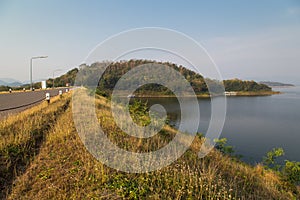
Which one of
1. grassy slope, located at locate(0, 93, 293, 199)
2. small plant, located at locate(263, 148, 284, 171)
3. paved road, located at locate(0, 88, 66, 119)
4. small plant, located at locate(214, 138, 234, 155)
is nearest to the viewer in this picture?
grassy slope, located at locate(0, 93, 293, 199)

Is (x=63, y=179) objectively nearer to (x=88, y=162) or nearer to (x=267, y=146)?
(x=88, y=162)

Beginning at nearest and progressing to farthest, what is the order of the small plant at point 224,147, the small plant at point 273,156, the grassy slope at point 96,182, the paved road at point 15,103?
the grassy slope at point 96,182, the small plant at point 273,156, the paved road at point 15,103, the small plant at point 224,147

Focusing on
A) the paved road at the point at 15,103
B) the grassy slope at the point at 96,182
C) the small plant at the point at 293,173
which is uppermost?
the paved road at the point at 15,103

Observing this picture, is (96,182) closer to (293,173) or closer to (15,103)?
(293,173)

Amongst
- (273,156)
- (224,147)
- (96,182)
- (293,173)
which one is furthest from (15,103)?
(293,173)

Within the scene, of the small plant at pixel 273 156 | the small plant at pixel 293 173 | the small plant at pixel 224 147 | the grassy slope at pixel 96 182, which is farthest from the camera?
the small plant at pixel 224 147

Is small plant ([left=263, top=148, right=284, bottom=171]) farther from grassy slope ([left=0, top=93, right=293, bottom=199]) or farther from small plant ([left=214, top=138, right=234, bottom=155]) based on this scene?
grassy slope ([left=0, top=93, right=293, bottom=199])

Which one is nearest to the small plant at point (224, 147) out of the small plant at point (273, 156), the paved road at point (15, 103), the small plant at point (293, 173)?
the small plant at point (273, 156)

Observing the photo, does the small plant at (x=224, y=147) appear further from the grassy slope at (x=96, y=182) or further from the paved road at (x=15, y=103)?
the paved road at (x=15, y=103)

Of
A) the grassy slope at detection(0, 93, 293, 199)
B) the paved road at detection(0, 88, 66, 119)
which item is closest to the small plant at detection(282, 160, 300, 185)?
the grassy slope at detection(0, 93, 293, 199)

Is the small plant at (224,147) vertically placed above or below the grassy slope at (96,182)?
below

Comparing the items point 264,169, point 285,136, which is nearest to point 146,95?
point 285,136

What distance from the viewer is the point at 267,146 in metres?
21.8

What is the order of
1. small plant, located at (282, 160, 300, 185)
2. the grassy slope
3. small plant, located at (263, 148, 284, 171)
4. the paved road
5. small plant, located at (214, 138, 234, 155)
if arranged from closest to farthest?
1. the grassy slope
2. small plant, located at (282, 160, 300, 185)
3. small plant, located at (263, 148, 284, 171)
4. the paved road
5. small plant, located at (214, 138, 234, 155)
